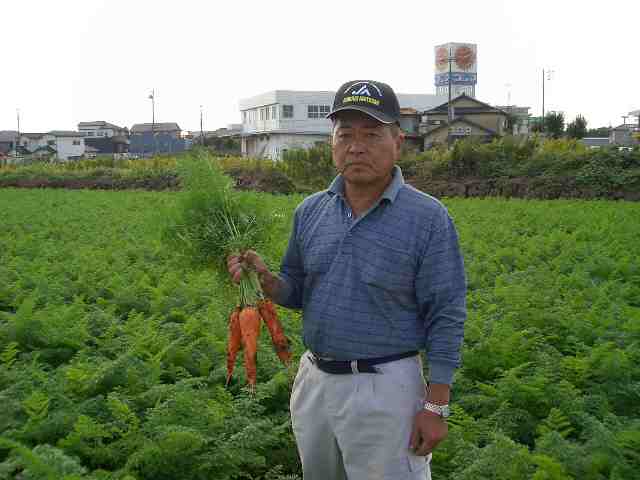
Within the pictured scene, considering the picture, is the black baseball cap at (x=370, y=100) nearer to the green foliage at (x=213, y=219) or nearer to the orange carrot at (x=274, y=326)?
the green foliage at (x=213, y=219)

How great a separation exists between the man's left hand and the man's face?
3.74 feet

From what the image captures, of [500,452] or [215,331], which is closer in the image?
[500,452]

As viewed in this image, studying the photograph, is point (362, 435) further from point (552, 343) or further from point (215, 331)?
point (552, 343)

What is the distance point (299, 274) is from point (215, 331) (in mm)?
3387

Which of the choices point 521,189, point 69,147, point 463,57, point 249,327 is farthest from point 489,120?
point 249,327

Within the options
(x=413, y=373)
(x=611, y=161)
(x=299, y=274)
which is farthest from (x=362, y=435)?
(x=611, y=161)

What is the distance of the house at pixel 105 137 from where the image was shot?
309 feet

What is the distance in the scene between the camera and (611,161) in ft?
98.2

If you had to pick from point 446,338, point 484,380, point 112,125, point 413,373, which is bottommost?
point 484,380

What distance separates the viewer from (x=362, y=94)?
3143 mm

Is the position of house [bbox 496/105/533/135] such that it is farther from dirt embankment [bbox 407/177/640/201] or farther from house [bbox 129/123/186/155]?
house [bbox 129/123/186/155]

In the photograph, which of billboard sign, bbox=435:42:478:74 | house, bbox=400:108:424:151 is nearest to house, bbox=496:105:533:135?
billboard sign, bbox=435:42:478:74

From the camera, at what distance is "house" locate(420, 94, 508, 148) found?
57.0 metres

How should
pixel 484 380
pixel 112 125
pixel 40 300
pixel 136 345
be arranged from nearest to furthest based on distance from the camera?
1. pixel 136 345
2. pixel 484 380
3. pixel 40 300
4. pixel 112 125
